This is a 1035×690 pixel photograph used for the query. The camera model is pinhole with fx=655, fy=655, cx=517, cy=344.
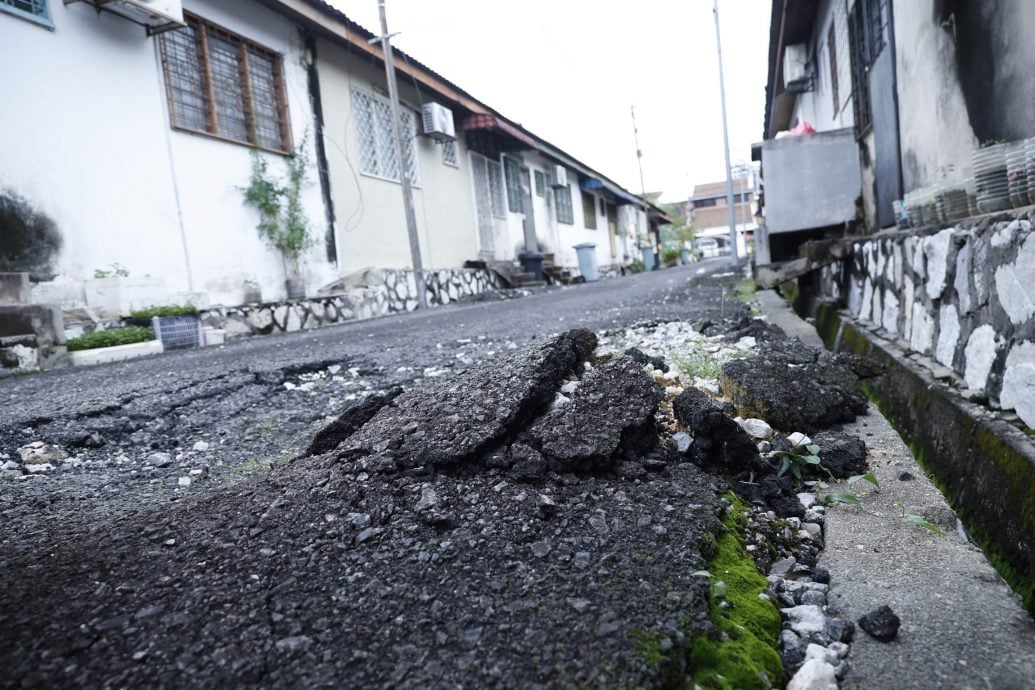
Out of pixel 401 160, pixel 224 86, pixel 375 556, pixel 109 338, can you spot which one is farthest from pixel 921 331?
pixel 401 160

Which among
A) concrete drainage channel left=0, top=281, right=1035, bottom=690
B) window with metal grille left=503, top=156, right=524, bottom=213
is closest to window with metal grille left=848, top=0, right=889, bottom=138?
concrete drainage channel left=0, top=281, right=1035, bottom=690

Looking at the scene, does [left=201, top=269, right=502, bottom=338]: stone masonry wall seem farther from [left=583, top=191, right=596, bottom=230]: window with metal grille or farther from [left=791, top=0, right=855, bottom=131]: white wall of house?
[left=583, top=191, right=596, bottom=230]: window with metal grille

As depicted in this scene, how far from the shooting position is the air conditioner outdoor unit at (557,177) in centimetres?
1925

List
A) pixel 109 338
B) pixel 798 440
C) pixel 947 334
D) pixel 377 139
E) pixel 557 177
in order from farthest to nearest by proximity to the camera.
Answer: pixel 557 177, pixel 377 139, pixel 109 338, pixel 947 334, pixel 798 440

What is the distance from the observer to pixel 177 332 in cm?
629

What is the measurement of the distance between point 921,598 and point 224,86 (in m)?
8.73

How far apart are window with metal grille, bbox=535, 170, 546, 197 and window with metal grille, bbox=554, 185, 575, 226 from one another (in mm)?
938

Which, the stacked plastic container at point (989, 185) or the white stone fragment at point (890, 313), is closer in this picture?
the stacked plastic container at point (989, 185)

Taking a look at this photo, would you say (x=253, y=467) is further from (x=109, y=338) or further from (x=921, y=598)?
(x=109, y=338)

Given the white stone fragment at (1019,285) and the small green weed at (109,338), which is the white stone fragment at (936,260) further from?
the small green weed at (109,338)

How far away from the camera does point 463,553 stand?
1.16 meters

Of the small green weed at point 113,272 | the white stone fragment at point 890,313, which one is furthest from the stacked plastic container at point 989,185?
the small green weed at point 113,272

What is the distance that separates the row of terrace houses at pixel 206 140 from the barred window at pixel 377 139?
3 cm

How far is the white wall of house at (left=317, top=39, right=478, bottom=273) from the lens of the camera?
9.74 metres
